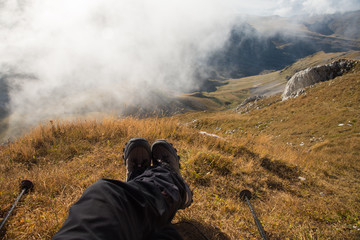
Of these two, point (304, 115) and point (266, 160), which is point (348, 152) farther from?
point (304, 115)

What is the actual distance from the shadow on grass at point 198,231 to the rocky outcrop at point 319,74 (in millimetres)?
27325

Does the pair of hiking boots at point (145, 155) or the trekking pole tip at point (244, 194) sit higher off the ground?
the pair of hiking boots at point (145, 155)

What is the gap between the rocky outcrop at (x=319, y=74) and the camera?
25.1 metres

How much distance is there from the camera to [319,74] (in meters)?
26.5

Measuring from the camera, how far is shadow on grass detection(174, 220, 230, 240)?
1.97m

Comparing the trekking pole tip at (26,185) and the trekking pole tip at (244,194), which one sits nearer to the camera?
the trekking pole tip at (26,185)

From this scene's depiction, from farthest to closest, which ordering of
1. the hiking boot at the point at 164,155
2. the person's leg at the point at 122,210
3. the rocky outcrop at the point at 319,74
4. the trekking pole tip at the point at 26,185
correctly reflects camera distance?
the rocky outcrop at the point at 319,74 → the hiking boot at the point at 164,155 → the trekking pole tip at the point at 26,185 → the person's leg at the point at 122,210

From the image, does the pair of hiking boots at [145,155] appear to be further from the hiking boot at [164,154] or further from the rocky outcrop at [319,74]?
the rocky outcrop at [319,74]

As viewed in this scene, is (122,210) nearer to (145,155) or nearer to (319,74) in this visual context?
(145,155)

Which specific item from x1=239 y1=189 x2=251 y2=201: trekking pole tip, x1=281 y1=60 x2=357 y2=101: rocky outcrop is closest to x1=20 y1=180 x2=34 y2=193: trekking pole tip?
x1=239 y1=189 x2=251 y2=201: trekking pole tip

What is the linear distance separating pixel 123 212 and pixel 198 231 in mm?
1138

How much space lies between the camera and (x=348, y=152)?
8.41 metres

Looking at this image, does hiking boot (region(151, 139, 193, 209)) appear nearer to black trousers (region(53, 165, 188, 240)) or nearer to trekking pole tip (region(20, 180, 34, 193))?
black trousers (region(53, 165, 188, 240))

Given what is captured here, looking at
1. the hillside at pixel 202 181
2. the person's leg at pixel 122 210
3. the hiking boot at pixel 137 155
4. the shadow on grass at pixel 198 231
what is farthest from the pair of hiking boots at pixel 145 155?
the person's leg at pixel 122 210
